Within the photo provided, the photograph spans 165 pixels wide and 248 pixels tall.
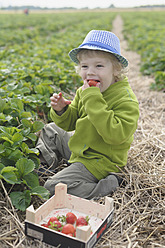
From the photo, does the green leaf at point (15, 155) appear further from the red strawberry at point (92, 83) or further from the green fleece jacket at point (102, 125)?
the red strawberry at point (92, 83)

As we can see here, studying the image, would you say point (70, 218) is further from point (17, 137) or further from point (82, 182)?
point (17, 137)

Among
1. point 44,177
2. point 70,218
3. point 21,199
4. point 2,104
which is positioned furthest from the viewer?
point 2,104

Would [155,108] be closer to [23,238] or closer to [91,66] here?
[91,66]

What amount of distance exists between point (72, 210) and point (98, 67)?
1.13 m

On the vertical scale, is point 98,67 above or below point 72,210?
above

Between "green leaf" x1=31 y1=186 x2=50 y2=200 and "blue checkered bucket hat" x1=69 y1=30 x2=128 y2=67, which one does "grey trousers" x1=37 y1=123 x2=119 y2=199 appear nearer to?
"green leaf" x1=31 y1=186 x2=50 y2=200

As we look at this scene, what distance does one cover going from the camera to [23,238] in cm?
201

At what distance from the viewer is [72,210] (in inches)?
91.7

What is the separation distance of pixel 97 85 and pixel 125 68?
355 millimetres

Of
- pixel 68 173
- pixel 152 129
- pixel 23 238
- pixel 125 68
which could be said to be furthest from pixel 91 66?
pixel 152 129

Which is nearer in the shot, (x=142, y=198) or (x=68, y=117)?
(x=142, y=198)

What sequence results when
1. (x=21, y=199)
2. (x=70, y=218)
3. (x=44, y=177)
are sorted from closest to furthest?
(x=70, y=218) → (x=21, y=199) → (x=44, y=177)


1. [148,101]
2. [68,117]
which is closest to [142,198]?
[68,117]

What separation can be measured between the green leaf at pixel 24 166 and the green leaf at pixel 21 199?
15cm
